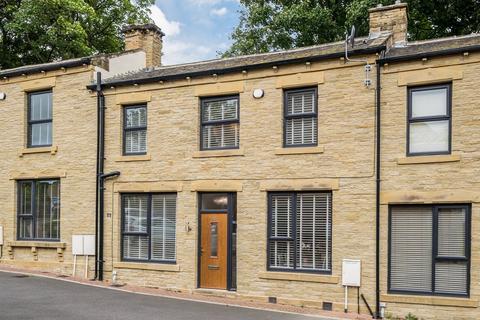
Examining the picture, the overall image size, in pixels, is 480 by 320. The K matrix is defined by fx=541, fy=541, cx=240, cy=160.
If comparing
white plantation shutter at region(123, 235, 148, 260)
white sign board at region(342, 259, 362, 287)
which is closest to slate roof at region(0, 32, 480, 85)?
white plantation shutter at region(123, 235, 148, 260)

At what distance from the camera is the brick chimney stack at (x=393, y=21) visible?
1491 centimetres

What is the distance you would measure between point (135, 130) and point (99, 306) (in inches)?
224

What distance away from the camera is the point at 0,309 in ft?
38.8

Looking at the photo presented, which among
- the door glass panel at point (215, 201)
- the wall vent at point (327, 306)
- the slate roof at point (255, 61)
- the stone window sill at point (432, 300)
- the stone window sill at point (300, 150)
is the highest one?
the slate roof at point (255, 61)

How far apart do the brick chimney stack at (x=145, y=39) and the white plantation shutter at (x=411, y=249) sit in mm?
10919

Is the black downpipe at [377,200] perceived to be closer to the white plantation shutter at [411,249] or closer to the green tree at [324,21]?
the white plantation shutter at [411,249]

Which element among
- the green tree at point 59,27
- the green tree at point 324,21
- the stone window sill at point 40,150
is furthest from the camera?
the green tree at point 59,27

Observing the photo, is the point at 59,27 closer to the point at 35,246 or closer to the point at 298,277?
the point at 35,246

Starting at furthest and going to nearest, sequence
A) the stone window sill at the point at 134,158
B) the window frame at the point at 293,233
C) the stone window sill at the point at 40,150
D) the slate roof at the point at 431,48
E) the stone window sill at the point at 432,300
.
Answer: the stone window sill at the point at 40,150 < the stone window sill at the point at 134,158 < the window frame at the point at 293,233 < the slate roof at the point at 431,48 < the stone window sill at the point at 432,300

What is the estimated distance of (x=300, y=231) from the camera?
1382cm

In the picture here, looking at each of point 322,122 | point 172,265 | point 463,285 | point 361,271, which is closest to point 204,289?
point 172,265

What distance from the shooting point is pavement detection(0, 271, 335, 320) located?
38.2 ft

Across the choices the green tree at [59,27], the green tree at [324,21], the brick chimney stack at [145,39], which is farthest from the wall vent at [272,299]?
the green tree at [59,27]

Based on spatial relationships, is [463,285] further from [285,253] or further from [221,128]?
[221,128]
